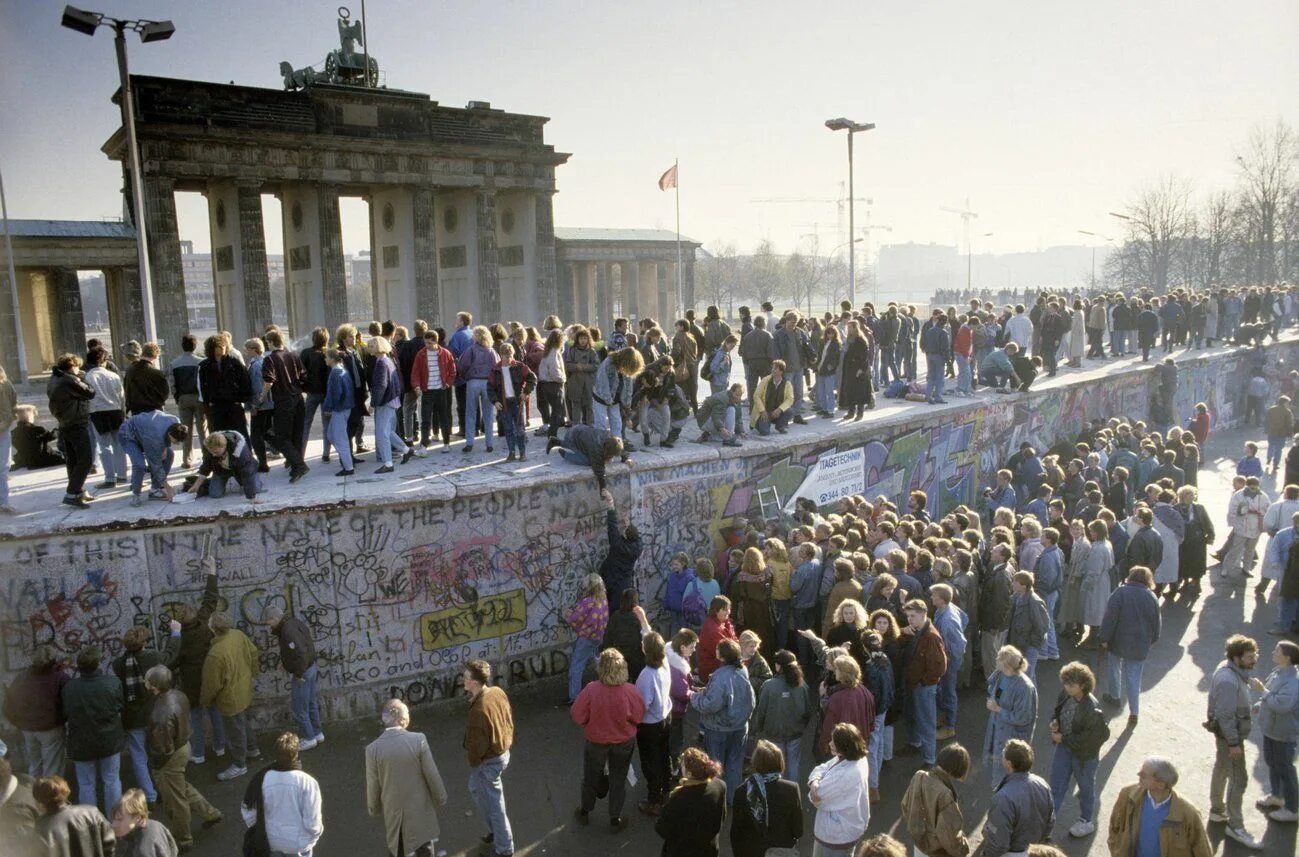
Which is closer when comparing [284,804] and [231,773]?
[284,804]

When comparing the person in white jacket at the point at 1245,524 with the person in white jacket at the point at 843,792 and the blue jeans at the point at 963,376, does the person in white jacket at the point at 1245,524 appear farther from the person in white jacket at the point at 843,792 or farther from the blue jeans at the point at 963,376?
the person in white jacket at the point at 843,792

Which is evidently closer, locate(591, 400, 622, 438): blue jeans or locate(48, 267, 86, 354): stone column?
locate(591, 400, 622, 438): blue jeans

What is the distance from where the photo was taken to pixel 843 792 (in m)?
6.66

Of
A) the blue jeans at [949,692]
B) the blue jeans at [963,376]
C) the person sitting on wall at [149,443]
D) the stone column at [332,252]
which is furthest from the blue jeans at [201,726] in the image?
the stone column at [332,252]

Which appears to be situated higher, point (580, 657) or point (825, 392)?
point (825, 392)

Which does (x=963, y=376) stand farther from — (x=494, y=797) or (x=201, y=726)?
(x=201, y=726)

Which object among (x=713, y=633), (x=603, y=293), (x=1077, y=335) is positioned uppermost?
(x=603, y=293)

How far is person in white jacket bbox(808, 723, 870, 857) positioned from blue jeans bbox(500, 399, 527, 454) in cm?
671

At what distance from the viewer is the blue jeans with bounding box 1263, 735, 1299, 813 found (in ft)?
27.1

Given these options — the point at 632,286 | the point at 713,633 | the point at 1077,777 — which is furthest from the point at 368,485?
the point at 632,286

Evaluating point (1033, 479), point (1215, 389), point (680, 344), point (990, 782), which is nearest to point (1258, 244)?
point (1215, 389)

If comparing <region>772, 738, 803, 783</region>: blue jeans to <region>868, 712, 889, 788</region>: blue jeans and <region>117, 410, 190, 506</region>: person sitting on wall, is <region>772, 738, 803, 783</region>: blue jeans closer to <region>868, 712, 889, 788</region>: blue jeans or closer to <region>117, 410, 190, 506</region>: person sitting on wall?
<region>868, 712, 889, 788</region>: blue jeans

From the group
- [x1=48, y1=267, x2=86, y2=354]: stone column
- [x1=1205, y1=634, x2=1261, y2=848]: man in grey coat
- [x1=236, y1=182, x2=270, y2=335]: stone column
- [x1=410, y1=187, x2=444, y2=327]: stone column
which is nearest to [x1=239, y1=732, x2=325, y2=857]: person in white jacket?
[x1=1205, y1=634, x2=1261, y2=848]: man in grey coat

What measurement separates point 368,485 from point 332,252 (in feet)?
86.8
